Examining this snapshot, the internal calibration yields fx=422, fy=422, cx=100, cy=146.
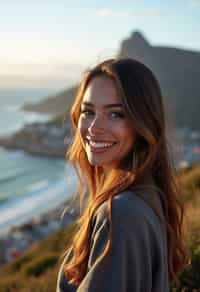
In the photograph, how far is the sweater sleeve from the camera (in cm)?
117

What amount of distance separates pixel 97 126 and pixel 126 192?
0.29 m

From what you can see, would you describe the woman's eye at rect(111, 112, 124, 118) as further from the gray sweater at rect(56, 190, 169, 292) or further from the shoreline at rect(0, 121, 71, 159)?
the shoreline at rect(0, 121, 71, 159)

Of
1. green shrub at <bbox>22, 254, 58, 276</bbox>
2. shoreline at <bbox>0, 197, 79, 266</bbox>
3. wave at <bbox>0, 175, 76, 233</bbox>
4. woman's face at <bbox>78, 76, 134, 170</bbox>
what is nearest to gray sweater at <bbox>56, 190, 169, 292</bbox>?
woman's face at <bbox>78, 76, 134, 170</bbox>

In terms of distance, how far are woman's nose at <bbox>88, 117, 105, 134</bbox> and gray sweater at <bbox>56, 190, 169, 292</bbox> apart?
0.88 feet

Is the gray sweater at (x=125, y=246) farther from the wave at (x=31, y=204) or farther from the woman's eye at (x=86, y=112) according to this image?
the wave at (x=31, y=204)

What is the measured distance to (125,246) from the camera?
1.18 m

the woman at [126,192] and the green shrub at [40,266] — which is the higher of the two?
the woman at [126,192]

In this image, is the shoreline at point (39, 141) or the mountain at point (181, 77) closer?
the shoreline at point (39, 141)

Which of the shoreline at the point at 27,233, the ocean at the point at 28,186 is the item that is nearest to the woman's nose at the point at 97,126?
the ocean at the point at 28,186

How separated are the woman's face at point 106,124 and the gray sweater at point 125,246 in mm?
217

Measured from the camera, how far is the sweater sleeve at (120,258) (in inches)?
46.3

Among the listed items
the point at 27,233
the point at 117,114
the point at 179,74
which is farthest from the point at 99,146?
the point at 179,74

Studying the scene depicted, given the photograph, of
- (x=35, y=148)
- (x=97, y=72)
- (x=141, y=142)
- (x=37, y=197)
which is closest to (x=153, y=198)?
(x=141, y=142)

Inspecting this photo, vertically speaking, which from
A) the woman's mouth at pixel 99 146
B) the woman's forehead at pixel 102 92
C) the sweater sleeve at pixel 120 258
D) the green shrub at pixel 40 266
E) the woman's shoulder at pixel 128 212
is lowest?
the green shrub at pixel 40 266
